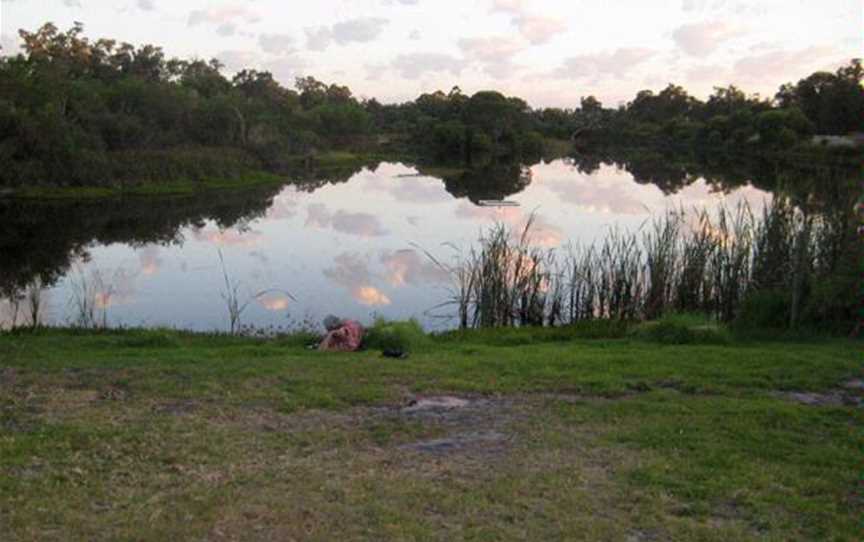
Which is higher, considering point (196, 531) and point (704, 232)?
point (704, 232)

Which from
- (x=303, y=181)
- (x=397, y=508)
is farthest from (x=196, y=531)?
(x=303, y=181)

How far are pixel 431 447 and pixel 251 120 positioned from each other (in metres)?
58.3

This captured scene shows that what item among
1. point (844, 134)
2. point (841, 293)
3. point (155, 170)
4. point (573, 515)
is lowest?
point (573, 515)

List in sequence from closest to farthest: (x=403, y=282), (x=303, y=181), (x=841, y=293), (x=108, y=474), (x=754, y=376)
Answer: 1. (x=108, y=474)
2. (x=754, y=376)
3. (x=841, y=293)
4. (x=403, y=282)
5. (x=303, y=181)

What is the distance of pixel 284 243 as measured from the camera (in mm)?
27203

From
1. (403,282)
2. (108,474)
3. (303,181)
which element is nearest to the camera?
(108,474)

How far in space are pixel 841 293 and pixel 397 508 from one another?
25.8 ft

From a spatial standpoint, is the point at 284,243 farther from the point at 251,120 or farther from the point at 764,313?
the point at 251,120

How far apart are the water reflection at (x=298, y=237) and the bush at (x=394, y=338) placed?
449 cm

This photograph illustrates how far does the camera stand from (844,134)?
244 ft

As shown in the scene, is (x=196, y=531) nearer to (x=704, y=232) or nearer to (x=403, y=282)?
(x=704, y=232)

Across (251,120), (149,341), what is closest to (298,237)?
(149,341)

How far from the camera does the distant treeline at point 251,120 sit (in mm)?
37094

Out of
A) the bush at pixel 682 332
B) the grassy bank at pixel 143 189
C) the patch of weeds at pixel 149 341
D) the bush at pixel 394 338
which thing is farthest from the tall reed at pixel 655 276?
the grassy bank at pixel 143 189
